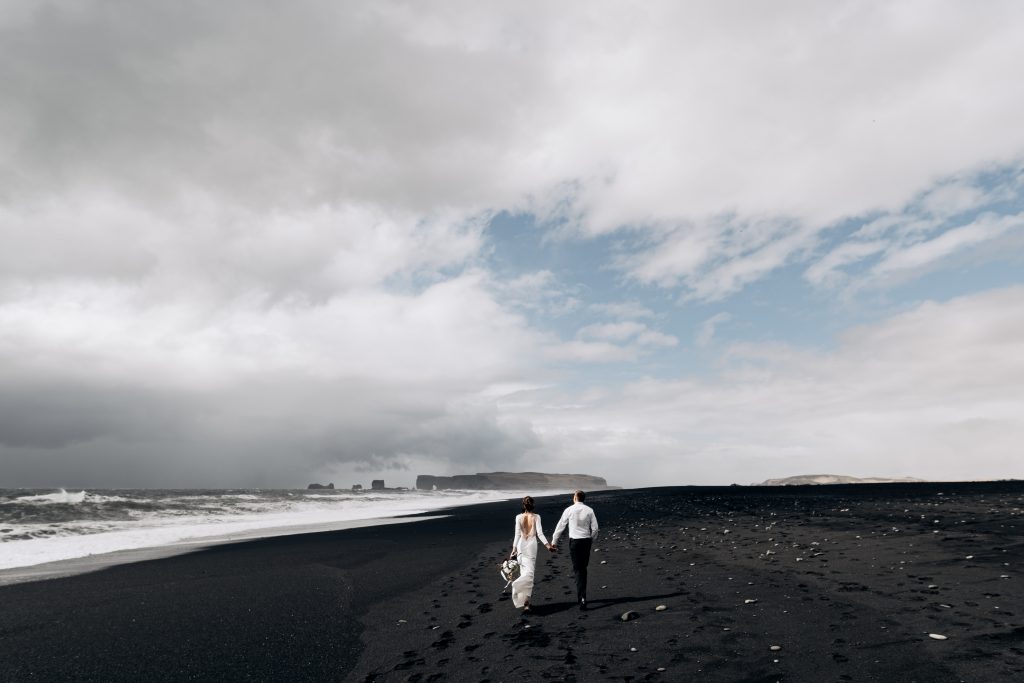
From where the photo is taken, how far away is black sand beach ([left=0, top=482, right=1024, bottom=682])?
8.78 meters

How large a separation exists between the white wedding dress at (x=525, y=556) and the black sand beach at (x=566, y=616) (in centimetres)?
44

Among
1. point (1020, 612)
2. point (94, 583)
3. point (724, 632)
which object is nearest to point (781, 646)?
point (724, 632)

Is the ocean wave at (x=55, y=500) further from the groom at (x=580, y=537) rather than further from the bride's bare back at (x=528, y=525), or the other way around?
the groom at (x=580, y=537)

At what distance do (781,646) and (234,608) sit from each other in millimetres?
11879

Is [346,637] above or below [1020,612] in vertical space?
below

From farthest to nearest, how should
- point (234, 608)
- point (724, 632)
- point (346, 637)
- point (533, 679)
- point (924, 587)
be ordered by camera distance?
point (234, 608)
point (924, 587)
point (346, 637)
point (724, 632)
point (533, 679)

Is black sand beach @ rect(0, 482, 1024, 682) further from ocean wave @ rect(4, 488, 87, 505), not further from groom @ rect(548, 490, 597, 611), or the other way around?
ocean wave @ rect(4, 488, 87, 505)

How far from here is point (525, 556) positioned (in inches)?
503

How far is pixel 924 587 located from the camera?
41.0 feet

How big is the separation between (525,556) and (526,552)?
10cm

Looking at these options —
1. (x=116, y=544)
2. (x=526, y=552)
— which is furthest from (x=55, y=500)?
(x=526, y=552)

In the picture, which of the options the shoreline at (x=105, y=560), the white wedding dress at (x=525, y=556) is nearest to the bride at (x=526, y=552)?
the white wedding dress at (x=525, y=556)

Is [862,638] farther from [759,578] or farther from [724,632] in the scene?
[759,578]

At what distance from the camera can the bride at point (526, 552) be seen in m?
12.3
